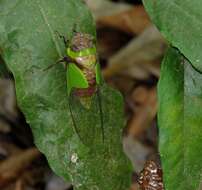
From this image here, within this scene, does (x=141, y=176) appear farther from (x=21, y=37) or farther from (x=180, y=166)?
(x=21, y=37)

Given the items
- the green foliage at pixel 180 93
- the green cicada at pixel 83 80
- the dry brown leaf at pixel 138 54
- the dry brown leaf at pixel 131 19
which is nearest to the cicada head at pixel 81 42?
the green cicada at pixel 83 80

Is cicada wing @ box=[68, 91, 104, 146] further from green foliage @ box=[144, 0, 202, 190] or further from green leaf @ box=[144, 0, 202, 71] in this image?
green leaf @ box=[144, 0, 202, 71]

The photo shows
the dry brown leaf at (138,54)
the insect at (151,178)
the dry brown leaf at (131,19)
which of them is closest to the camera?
the insect at (151,178)

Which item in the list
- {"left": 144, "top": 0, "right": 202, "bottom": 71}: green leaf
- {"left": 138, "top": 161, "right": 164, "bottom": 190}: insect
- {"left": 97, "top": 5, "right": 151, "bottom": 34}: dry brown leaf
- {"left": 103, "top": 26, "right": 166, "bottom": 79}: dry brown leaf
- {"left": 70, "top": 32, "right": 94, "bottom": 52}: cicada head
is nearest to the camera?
{"left": 144, "top": 0, "right": 202, "bottom": 71}: green leaf

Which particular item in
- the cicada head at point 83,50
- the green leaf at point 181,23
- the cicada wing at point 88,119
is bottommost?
the cicada wing at point 88,119

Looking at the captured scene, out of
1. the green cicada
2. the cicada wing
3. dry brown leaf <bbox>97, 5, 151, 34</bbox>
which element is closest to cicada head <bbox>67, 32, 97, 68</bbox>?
the green cicada

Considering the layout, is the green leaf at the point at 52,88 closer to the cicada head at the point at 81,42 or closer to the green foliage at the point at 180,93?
the cicada head at the point at 81,42

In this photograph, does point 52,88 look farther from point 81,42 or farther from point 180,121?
point 180,121
